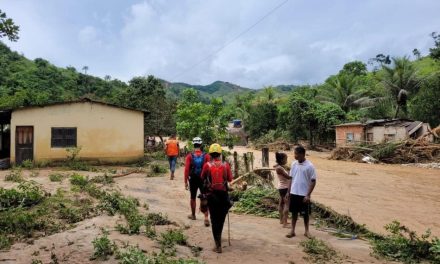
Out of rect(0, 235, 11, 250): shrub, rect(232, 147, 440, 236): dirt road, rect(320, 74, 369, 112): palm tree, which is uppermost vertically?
rect(320, 74, 369, 112): palm tree

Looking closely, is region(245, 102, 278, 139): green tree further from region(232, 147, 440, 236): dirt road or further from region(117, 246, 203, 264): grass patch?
region(117, 246, 203, 264): grass patch

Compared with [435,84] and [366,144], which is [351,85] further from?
[366,144]

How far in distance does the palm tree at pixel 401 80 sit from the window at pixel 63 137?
28549mm

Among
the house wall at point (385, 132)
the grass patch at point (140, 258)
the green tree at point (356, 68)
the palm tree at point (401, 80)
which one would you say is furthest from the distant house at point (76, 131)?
the green tree at point (356, 68)

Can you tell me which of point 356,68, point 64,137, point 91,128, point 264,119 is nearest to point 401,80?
point 264,119

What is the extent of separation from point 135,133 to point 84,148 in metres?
2.62

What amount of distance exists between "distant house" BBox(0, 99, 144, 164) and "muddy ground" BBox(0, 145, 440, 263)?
218cm

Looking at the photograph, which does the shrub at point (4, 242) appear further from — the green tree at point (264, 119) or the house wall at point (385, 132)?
the green tree at point (264, 119)

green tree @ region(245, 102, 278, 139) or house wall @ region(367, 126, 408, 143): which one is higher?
green tree @ region(245, 102, 278, 139)

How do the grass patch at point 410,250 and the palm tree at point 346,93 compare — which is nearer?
the grass patch at point 410,250

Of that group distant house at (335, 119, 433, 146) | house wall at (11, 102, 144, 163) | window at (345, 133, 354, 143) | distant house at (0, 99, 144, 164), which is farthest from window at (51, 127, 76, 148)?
window at (345, 133, 354, 143)

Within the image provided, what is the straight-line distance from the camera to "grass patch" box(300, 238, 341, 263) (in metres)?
5.86

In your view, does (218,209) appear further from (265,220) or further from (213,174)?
(265,220)

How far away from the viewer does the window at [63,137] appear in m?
18.9
